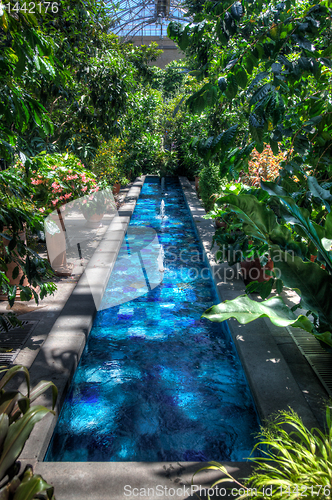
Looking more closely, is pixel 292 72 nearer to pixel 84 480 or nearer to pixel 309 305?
pixel 309 305

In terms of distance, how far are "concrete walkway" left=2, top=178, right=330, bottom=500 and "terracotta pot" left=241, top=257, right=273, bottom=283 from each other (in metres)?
0.15

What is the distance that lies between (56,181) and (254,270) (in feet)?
9.58

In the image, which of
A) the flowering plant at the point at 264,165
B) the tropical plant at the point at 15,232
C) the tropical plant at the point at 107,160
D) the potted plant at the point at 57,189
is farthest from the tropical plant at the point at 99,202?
the tropical plant at the point at 15,232

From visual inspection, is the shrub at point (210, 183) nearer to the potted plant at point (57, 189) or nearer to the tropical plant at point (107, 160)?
the tropical plant at point (107, 160)

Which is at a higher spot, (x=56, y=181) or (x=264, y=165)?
(x=56, y=181)

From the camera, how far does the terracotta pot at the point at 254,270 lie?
430 centimetres

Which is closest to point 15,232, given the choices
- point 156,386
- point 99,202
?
point 156,386

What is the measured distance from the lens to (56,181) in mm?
4285

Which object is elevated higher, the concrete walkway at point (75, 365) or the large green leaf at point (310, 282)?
the large green leaf at point (310, 282)

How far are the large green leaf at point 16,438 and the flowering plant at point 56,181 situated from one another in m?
3.04

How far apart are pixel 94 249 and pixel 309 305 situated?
446 centimetres

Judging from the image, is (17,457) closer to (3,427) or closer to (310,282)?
(3,427)

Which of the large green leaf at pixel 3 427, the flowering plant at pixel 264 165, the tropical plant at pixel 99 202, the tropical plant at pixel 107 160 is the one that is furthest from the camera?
the tropical plant at pixel 107 160

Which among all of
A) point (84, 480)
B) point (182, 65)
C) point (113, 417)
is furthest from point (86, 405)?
point (182, 65)
